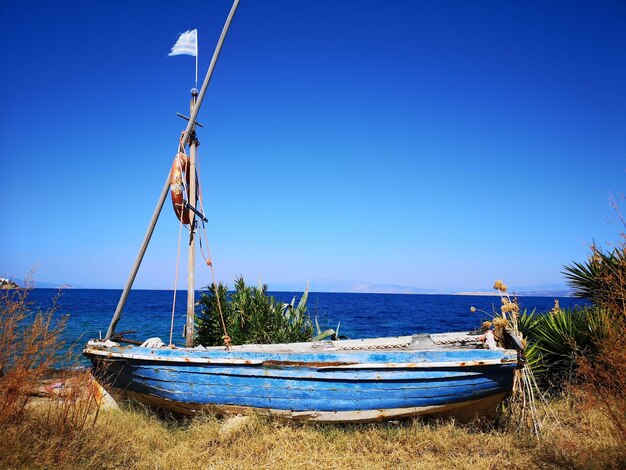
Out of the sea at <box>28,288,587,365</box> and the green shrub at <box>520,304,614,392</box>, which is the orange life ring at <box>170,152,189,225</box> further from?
the green shrub at <box>520,304,614,392</box>

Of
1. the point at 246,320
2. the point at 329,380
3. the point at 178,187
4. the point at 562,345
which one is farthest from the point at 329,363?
the point at 246,320

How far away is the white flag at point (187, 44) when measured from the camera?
26.5 ft

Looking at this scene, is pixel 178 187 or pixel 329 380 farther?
pixel 178 187

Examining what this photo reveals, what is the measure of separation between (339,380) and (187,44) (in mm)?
6820

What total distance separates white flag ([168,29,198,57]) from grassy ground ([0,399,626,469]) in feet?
21.4

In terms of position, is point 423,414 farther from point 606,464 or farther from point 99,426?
point 99,426

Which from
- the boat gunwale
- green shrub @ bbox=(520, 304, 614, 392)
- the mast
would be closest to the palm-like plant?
green shrub @ bbox=(520, 304, 614, 392)

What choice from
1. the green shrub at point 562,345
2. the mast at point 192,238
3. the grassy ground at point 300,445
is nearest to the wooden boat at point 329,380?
the grassy ground at point 300,445

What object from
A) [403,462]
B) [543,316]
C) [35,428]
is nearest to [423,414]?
[403,462]

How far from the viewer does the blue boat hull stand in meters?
5.37

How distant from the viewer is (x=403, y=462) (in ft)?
15.7

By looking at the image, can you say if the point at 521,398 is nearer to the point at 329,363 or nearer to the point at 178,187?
the point at 329,363

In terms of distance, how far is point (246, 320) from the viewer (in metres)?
9.96

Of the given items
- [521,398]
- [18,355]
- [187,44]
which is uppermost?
[187,44]
